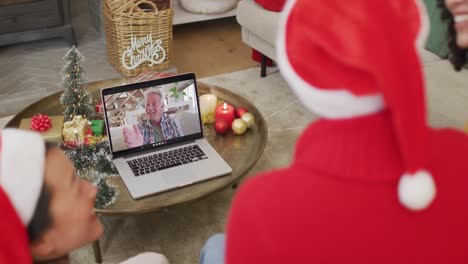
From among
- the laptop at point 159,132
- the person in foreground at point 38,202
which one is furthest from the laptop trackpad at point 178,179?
the person in foreground at point 38,202

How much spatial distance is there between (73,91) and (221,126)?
567 millimetres

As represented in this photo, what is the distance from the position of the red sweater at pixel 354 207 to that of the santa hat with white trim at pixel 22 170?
12.2 inches

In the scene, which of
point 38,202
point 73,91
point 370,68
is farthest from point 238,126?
point 370,68

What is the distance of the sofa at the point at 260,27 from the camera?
2883mm

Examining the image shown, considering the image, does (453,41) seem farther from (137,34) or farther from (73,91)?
(137,34)

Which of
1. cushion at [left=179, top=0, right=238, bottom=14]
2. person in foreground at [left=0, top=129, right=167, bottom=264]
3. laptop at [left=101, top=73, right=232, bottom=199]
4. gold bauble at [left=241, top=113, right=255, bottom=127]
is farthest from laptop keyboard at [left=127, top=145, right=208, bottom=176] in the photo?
cushion at [left=179, top=0, right=238, bottom=14]

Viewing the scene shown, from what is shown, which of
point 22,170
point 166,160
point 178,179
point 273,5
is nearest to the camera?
point 22,170

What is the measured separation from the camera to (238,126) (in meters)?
2.04

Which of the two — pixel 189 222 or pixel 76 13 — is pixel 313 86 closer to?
pixel 189 222

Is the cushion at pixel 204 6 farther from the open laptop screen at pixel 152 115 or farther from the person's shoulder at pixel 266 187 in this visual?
the person's shoulder at pixel 266 187

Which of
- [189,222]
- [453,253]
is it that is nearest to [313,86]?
A: [453,253]

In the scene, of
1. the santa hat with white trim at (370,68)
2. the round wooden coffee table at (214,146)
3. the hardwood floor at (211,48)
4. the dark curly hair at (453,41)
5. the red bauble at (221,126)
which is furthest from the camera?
the hardwood floor at (211,48)

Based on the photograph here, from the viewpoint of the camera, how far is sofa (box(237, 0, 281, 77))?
288 cm

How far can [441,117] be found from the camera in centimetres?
Result: 215
